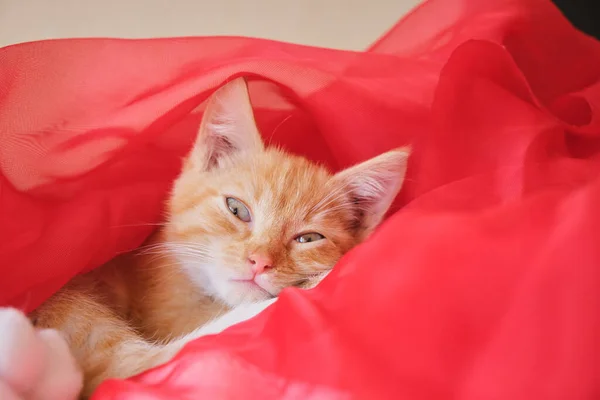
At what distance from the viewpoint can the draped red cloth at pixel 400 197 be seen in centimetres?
55

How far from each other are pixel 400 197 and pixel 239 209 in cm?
29

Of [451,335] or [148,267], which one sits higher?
[451,335]

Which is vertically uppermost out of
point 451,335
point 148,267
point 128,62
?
point 128,62

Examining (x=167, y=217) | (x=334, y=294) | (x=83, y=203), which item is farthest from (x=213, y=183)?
(x=334, y=294)

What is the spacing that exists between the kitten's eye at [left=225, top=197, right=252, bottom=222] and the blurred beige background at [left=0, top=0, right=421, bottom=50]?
823 mm

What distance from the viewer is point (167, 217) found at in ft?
3.53

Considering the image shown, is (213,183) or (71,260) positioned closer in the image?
(71,260)

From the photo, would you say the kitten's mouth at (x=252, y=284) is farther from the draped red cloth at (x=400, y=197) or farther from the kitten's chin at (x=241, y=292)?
the draped red cloth at (x=400, y=197)

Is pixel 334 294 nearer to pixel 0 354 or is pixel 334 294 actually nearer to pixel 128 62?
pixel 0 354

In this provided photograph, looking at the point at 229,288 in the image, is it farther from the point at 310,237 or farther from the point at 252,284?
the point at 310,237

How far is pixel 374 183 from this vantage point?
0.98 m

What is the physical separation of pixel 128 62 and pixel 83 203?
0.23m

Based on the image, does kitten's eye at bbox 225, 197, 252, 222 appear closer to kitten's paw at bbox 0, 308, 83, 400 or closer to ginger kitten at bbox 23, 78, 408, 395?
ginger kitten at bbox 23, 78, 408, 395

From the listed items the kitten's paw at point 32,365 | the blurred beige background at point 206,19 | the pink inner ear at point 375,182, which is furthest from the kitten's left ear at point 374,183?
the blurred beige background at point 206,19
